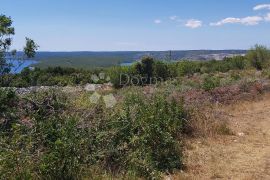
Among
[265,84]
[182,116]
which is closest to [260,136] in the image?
[182,116]

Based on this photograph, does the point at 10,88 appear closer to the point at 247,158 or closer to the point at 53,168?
the point at 53,168

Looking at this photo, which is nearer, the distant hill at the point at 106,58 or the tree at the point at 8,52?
the tree at the point at 8,52

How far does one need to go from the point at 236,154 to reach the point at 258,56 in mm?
25149

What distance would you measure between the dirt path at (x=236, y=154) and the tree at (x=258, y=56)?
21.1 meters

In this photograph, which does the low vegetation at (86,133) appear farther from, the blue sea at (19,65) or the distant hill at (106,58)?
the distant hill at (106,58)

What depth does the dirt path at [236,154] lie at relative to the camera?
631 cm

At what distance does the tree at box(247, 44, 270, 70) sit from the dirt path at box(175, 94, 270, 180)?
2115 centimetres

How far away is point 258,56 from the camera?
31250 mm

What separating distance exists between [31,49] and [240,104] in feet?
23.7

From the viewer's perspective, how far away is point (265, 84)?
15.1 m

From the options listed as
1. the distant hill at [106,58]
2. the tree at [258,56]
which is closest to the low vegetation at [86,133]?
the distant hill at [106,58]

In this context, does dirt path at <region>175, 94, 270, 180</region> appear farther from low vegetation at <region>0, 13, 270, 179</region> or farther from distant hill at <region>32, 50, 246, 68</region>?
distant hill at <region>32, 50, 246, 68</region>

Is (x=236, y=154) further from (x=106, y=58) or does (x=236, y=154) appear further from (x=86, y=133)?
(x=106, y=58)

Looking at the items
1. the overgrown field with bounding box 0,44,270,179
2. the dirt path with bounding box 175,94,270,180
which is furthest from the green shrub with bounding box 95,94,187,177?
the dirt path with bounding box 175,94,270,180
